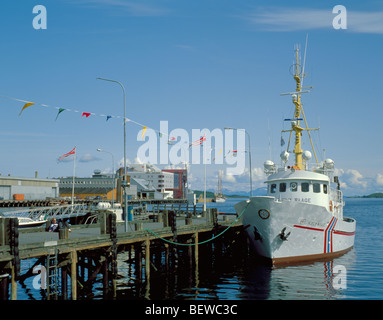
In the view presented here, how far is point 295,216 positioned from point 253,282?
5691 mm

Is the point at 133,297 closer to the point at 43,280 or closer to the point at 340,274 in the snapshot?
the point at 43,280

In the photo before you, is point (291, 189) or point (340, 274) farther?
point (291, 189)

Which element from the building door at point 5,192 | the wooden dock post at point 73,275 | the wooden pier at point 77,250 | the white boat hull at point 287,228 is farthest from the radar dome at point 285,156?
the building door at point 5,192

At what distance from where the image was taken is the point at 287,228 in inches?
1146

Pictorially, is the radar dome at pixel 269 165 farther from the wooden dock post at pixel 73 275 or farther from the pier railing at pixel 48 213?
the pier railing at pixel 48 213

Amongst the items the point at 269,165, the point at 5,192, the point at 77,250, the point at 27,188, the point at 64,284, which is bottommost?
the point at 64,284

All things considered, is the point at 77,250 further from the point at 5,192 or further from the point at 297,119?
the point at 5,192

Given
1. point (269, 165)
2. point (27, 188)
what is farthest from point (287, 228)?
point (27, 188)

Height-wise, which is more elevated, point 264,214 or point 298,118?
point 298,118

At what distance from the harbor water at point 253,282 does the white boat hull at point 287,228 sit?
0.95 meters

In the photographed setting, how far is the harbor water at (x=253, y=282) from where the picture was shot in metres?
23.5

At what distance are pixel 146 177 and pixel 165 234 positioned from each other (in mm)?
168922

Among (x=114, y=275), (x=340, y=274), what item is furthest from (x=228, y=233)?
(x=114, y=275)

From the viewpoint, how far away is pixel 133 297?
2273 centimetres
